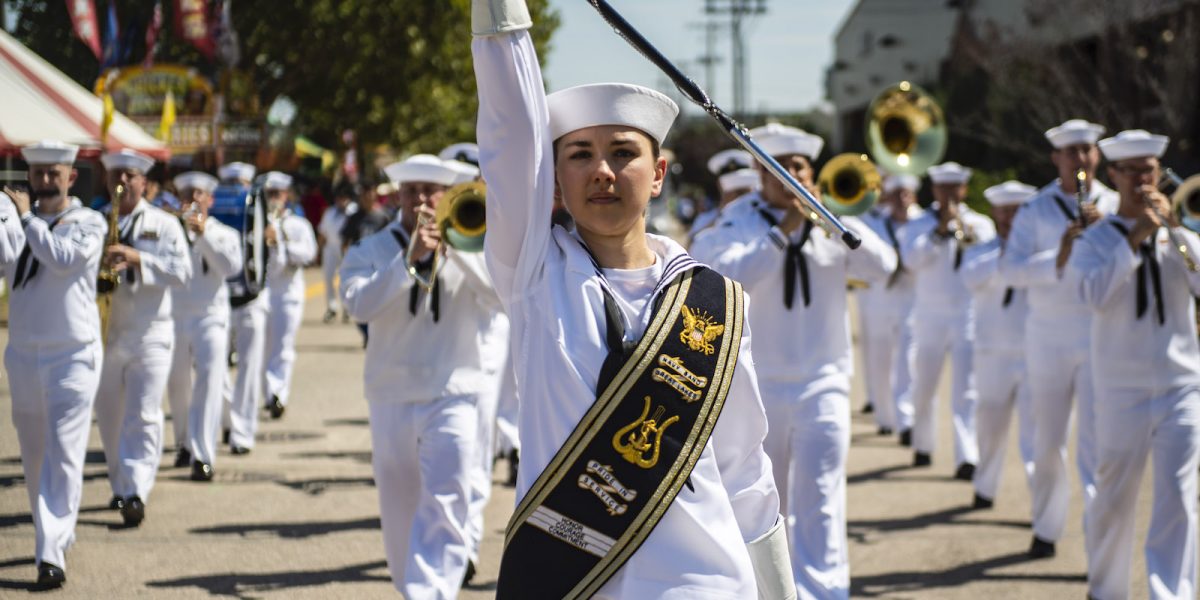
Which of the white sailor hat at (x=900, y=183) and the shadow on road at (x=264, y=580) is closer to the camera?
the shadow on road at (x=264, y=580)

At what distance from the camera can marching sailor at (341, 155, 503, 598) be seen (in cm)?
676

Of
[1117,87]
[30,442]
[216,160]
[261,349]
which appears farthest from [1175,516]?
[216,160]

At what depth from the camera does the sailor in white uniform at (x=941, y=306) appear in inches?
448

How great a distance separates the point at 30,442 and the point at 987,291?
6384mm

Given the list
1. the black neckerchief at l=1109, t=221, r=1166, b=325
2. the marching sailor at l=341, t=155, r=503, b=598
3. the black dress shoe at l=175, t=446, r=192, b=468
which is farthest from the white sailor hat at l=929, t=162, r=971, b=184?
the black dress shoe at l=175, t=446, r=192, b=468

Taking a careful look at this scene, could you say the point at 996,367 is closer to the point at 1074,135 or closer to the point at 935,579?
the point at 1074,135

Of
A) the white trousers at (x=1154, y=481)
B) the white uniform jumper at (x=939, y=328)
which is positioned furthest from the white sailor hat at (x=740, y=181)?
the white trousers at (x=1154, y=481)

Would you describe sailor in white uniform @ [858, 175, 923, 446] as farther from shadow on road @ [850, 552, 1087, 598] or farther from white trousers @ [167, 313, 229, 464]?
white trousers @ [167, 313, 229, 464]

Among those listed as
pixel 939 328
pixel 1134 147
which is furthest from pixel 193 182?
pixel 1134 147

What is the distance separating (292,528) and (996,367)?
15.9 ft

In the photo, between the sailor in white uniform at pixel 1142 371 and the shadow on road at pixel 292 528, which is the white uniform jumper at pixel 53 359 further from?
the sailor in white uniform at pixel 1142 371

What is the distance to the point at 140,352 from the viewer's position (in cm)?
918

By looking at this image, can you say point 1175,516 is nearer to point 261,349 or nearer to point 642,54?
point 642,54

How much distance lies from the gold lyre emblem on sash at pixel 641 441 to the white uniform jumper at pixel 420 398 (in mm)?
3478
